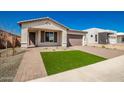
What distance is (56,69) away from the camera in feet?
24.0

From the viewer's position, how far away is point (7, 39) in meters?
14.5

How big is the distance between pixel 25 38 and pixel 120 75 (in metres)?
10.5

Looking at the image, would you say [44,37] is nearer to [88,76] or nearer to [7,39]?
[7,39]

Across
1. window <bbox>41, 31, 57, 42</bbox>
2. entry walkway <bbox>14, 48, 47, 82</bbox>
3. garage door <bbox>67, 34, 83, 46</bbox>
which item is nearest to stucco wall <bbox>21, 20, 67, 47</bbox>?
window <bbox>41, 31, 57, 42</bbox>

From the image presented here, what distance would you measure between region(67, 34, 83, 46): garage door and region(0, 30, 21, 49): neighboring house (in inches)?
265

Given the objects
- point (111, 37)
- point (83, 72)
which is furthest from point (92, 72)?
point (111, 37)

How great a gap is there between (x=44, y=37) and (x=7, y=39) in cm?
399

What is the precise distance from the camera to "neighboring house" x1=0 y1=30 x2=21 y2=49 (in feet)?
45.9

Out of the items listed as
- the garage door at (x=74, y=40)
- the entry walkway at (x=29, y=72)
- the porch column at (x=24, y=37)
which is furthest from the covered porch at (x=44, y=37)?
the entry walkway at (x=29, y=72)

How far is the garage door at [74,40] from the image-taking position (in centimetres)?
1917

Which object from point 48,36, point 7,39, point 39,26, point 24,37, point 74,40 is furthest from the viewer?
point 74,40

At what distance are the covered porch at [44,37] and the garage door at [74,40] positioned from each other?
6.91 ft

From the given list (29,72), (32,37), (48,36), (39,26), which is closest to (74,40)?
(48,36)
